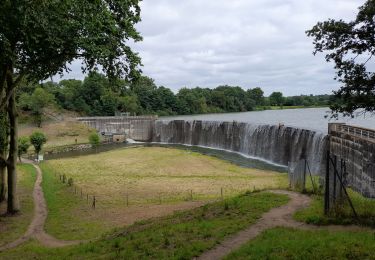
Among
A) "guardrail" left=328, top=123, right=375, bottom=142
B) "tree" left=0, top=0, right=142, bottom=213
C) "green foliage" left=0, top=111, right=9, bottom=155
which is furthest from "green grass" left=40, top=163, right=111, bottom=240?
"guardrail" left=328, top=123, right=375, bottom=142

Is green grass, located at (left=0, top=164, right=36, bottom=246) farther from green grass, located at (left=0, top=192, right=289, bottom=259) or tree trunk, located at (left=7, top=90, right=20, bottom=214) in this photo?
green grass, located at (left=0, top=192, right=289, bottom=259)

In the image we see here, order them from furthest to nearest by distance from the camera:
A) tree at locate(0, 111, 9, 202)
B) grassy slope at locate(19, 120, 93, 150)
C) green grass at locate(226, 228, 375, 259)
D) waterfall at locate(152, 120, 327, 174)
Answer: grassy slope at locate(19, 120, 93, 150) → waterfall at locate(152, 120, 327, 174) → tree at locate(0, 111, 9, 202) → green grass at locate(226, 228, 375, 259)

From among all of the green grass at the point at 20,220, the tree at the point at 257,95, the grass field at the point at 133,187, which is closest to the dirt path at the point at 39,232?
the green grass at the point at 20,220

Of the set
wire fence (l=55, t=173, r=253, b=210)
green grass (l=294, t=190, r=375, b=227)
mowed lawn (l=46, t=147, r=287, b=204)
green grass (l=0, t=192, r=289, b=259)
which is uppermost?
green grass (l=294, t=190, r=375, b=227)

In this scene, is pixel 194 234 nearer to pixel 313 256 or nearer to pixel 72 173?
pixel 313 256

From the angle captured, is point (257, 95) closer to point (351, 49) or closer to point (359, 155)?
point (359, 155)

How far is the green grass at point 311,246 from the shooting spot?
9.98m

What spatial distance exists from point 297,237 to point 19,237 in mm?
13910

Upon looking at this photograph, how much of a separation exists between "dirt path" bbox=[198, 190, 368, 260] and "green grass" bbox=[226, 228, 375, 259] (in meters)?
0.56

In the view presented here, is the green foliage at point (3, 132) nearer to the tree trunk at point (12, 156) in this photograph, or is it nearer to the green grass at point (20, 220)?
the tree trunk at point (12, 156)

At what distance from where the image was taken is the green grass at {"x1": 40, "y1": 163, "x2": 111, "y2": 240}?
783 inches

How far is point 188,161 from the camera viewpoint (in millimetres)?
53750

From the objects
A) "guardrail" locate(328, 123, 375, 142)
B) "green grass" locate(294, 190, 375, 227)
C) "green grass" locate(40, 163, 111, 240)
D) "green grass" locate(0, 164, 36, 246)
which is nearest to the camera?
"green grass" locate(294, 190, 375, 227)

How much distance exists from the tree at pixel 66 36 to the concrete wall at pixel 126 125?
7943 centimetres
